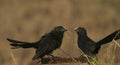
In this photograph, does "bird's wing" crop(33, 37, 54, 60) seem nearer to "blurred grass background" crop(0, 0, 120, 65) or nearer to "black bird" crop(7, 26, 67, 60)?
"black bird" crop(7, 26, 67, 60)

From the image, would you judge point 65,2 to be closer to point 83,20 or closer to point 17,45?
point 83,20

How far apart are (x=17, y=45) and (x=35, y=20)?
977cm

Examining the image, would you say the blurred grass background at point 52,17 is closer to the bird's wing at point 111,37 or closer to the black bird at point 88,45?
the black bird at point 88,45

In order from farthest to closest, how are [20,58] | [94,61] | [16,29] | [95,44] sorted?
[16,29], [20,58], [95,44], [94,61]

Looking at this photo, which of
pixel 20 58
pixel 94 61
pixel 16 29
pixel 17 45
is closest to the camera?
pixel 94 61

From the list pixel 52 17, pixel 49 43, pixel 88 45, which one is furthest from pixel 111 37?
pixel 52 17

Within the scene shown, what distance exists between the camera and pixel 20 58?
12.0 m

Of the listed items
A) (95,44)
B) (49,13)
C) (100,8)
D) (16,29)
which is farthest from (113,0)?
(95,44)

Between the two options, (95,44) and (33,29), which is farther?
(33,29)

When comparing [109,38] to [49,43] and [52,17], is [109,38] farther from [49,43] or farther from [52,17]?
[52,17]

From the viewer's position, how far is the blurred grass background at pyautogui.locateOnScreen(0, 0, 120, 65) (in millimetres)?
13641

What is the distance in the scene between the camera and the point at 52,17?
1493cm

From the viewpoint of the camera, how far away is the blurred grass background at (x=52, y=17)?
13.6 m

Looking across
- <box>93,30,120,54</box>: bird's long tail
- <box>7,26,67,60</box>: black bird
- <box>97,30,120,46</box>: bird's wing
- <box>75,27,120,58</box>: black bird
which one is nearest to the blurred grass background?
<box>75,27,120,58</box>: black bird
